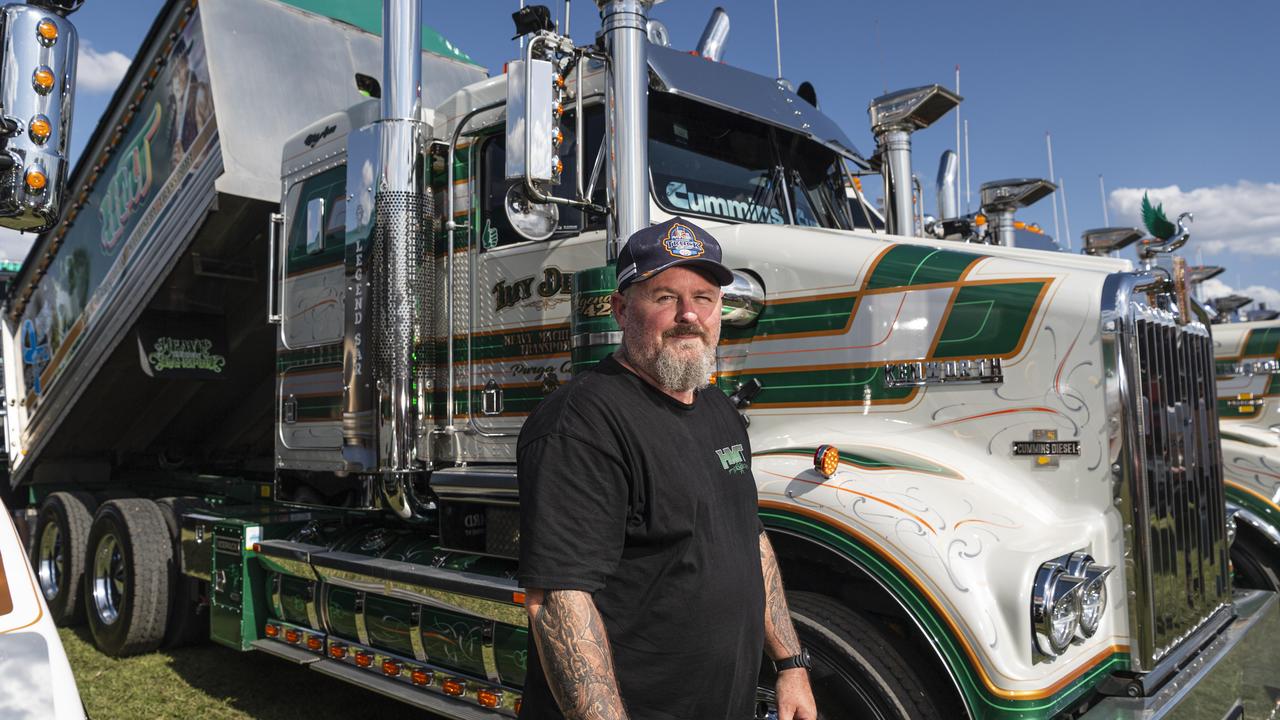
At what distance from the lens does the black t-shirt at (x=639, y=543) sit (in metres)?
1.74

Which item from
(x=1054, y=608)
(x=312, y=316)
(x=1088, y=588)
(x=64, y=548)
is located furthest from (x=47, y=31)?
(x=64, y=548)

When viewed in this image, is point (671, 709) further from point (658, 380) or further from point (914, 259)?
point (914, 259)

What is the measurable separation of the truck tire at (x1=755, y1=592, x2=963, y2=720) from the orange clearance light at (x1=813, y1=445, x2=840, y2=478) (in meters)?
0.38

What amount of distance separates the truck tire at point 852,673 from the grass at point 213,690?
274 centimetres

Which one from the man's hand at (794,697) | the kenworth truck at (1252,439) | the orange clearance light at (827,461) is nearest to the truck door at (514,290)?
the orange clearance light at (827,461)

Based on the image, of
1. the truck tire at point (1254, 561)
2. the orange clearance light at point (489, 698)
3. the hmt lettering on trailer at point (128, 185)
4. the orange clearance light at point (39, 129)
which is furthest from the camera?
the hmt lettering on trailer at point (128, 185)

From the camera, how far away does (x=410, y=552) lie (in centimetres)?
434

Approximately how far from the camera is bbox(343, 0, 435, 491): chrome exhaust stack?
418 centimetres

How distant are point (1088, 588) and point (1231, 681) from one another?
1.13 meters

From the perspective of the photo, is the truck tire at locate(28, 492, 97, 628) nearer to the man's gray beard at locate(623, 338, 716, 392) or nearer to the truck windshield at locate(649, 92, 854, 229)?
the truck windshield at locate(649, 92, 854, 229)

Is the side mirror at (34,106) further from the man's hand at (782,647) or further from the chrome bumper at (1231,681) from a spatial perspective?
the chrome bumper at (1231,681)

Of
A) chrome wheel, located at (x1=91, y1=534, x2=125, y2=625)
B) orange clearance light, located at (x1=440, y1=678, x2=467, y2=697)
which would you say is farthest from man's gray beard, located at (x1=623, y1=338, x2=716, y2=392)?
chrome wheel, located at (x1=91, y1=534, x2=125, y2=625)

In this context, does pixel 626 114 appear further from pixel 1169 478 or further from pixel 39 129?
pixel 1169 478

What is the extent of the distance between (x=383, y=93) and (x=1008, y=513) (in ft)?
10.2
